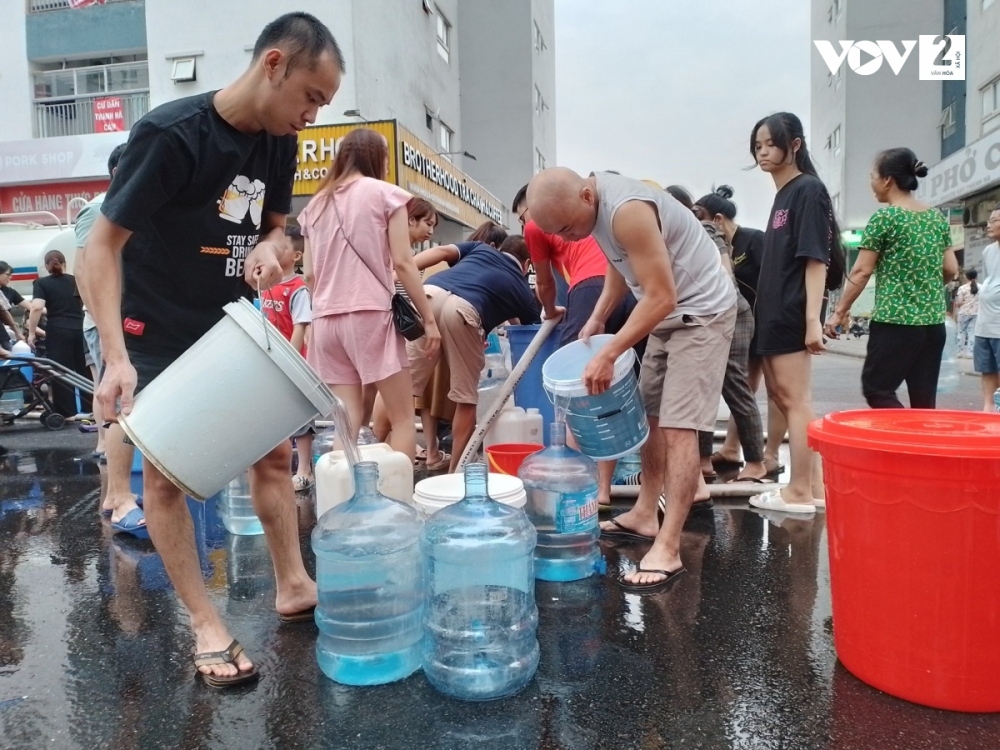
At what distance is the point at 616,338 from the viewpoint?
287 centimetres

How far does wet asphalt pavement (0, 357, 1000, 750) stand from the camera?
1.88 metres

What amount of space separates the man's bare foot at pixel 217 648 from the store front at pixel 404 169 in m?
9.77

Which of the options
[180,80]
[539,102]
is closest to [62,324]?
[180,80]

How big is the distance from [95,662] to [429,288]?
118 inches

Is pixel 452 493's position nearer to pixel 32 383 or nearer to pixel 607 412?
pixel 607 412

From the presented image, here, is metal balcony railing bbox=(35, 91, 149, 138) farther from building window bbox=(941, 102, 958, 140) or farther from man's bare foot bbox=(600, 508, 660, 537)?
building window bbox=(941, 102, 958, 140)

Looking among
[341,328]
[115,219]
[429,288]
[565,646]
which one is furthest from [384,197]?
[565,646]

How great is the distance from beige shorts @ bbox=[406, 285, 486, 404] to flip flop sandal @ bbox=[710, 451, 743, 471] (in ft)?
6.28

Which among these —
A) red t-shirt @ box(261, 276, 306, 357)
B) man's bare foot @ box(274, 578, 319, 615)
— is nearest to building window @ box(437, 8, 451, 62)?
red t-shirt @ box(261, 276, 306, 357)

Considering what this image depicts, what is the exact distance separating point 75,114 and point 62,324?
1332cm

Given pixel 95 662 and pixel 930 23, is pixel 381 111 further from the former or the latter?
pixel 930 23

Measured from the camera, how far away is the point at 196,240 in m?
2.31

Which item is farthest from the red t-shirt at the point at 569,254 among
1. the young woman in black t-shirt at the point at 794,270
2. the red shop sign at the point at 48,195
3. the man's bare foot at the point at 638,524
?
the red shop sign at the point at 48,195

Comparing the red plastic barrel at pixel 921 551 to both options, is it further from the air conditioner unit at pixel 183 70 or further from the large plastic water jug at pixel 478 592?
the air conditioner unit at pixel 183 70
